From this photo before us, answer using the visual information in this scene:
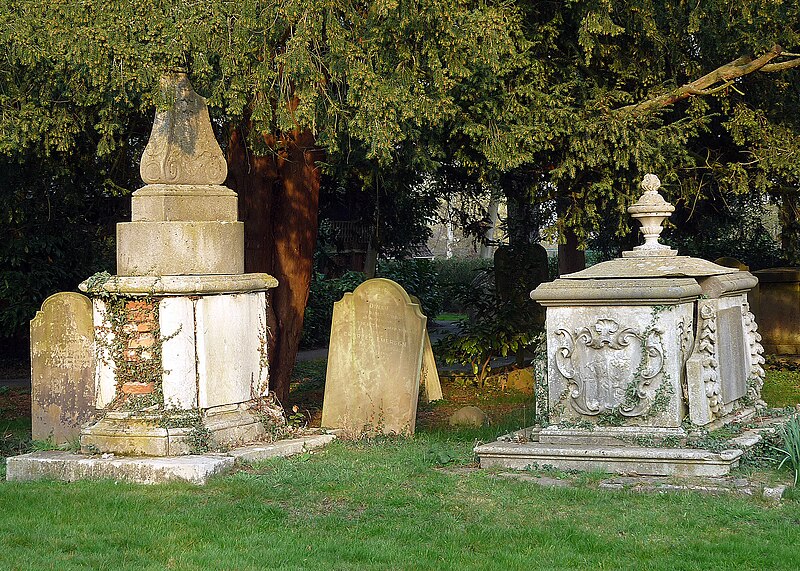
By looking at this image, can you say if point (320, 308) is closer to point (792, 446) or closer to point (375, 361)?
point (375, 361)

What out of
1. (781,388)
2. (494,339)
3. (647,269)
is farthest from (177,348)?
(781,388)

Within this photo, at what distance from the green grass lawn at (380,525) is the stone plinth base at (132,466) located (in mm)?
202

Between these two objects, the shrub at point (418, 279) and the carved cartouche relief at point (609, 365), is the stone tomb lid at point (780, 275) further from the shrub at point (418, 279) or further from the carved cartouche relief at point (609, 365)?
the carved cartouche relief at point (609, 365)

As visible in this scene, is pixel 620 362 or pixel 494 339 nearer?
pixel 620 362

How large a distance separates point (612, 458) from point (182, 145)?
13.6 feet

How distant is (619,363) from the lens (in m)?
7.96

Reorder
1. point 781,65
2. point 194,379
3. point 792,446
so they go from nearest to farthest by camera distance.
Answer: point 792,446, point 194,379, point 781,65

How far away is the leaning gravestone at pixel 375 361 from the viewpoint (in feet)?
34.1

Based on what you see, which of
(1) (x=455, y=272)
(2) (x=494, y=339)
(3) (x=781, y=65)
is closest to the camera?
(3) (x=781, y=65)

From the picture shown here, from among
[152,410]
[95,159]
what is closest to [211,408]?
[152,410]

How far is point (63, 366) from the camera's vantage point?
10492 mm

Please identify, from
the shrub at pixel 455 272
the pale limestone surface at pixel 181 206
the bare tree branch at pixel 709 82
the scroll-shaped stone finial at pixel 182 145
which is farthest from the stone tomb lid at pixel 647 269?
the shrub at pixel 455 272

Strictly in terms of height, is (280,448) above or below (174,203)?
below

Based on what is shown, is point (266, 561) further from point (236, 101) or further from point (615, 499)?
point (236, 101)
